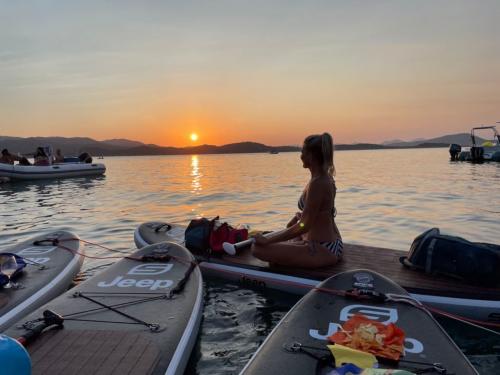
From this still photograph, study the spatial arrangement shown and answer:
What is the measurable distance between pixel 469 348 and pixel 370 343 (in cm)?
204

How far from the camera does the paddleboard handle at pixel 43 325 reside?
365cm

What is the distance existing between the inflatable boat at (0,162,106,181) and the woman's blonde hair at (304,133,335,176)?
2555 centimetres

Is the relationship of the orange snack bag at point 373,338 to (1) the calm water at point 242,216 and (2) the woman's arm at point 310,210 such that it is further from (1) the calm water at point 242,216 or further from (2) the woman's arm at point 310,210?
(2) the woman's arm at point 310,210

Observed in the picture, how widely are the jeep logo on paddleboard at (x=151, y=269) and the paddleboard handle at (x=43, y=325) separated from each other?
168 cm

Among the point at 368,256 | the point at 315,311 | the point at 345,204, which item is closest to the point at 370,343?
the point at 315,311

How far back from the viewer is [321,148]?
17.4 feet

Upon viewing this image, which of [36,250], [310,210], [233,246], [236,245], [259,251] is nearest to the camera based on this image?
[310,210]

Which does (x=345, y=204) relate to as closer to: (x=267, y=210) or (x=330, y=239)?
(x=267, y=210)

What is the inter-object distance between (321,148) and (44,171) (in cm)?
2674

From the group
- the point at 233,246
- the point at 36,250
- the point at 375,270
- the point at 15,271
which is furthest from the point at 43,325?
the point at 375,270

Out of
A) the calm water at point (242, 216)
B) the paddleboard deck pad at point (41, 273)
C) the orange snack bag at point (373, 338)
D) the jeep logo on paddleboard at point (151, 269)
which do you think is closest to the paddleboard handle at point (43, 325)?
the paddleboard deck pad at point (41, 273)

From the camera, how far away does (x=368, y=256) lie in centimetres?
648

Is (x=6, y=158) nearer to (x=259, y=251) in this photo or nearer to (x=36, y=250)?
(x=36, y=250)

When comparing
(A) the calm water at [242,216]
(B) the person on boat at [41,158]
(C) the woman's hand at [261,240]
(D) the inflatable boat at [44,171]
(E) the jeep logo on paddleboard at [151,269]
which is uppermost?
(B) the person on boat at [41,158]
